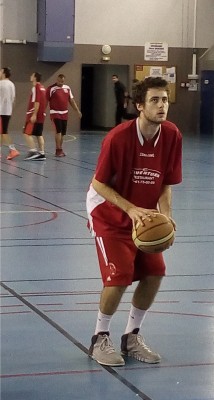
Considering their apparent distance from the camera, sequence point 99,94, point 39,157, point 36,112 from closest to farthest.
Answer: point 36,112 < point 39,157 < point 99,94

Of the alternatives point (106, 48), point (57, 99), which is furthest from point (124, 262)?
point (106, 48)

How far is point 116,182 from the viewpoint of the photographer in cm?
573

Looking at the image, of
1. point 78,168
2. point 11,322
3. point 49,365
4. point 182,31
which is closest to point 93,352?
point 49,365

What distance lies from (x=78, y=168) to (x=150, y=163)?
12.8 metres

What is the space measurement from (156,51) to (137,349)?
2674 centimetres

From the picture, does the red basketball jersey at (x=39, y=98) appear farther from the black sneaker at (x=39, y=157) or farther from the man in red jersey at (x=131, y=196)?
the man in red jersey at (x=131, y=196)

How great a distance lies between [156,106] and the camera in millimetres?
5609

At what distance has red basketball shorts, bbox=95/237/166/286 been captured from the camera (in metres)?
5.60

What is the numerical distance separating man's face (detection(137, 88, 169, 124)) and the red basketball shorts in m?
0.78

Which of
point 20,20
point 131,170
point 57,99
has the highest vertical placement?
point 20,20

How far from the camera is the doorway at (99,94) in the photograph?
3269 cm

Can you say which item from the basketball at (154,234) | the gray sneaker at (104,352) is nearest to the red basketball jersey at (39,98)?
the gray sneaker at (104,352)

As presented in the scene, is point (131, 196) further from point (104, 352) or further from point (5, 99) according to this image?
point (5, 99)

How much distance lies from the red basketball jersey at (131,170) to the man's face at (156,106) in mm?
137
